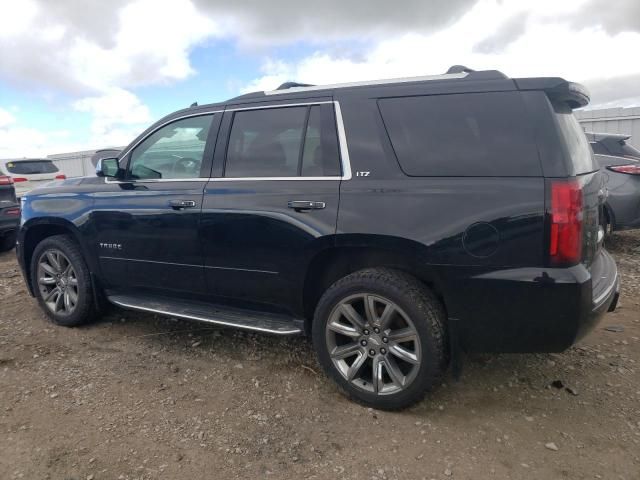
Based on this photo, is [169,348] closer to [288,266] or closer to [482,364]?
[288,266]

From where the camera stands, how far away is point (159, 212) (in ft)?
12.0

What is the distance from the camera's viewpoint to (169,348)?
3949 millimetres

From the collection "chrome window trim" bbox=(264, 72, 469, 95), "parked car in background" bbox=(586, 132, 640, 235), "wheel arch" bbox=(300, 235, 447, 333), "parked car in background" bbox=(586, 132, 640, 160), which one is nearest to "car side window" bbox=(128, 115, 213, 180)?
"chrome window trim" bbox=(264, 72, 469, 95)

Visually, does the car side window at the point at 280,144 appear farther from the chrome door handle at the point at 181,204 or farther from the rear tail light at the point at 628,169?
the rear tail light at the point at 628,169

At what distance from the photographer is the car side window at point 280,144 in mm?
3158

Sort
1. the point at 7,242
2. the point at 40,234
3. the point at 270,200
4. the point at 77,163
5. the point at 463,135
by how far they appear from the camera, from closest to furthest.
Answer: the point at 463,135
the point at 270,200
the point at 40,234
the point at 7,242
the point at 77,163

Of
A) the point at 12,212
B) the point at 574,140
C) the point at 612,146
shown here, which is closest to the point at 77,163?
the point at 12,212

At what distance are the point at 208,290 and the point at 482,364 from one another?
200cm

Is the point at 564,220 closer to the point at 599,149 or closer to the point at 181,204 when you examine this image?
the point at 181,204

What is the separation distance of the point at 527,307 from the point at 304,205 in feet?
4.50

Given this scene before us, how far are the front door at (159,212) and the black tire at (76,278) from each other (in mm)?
232

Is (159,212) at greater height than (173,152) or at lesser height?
lesser

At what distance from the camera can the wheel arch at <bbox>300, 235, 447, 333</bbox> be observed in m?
2.78

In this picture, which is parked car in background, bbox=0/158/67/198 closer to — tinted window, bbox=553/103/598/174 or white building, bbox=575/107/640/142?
tinted window, bbox=553/103/598/174
